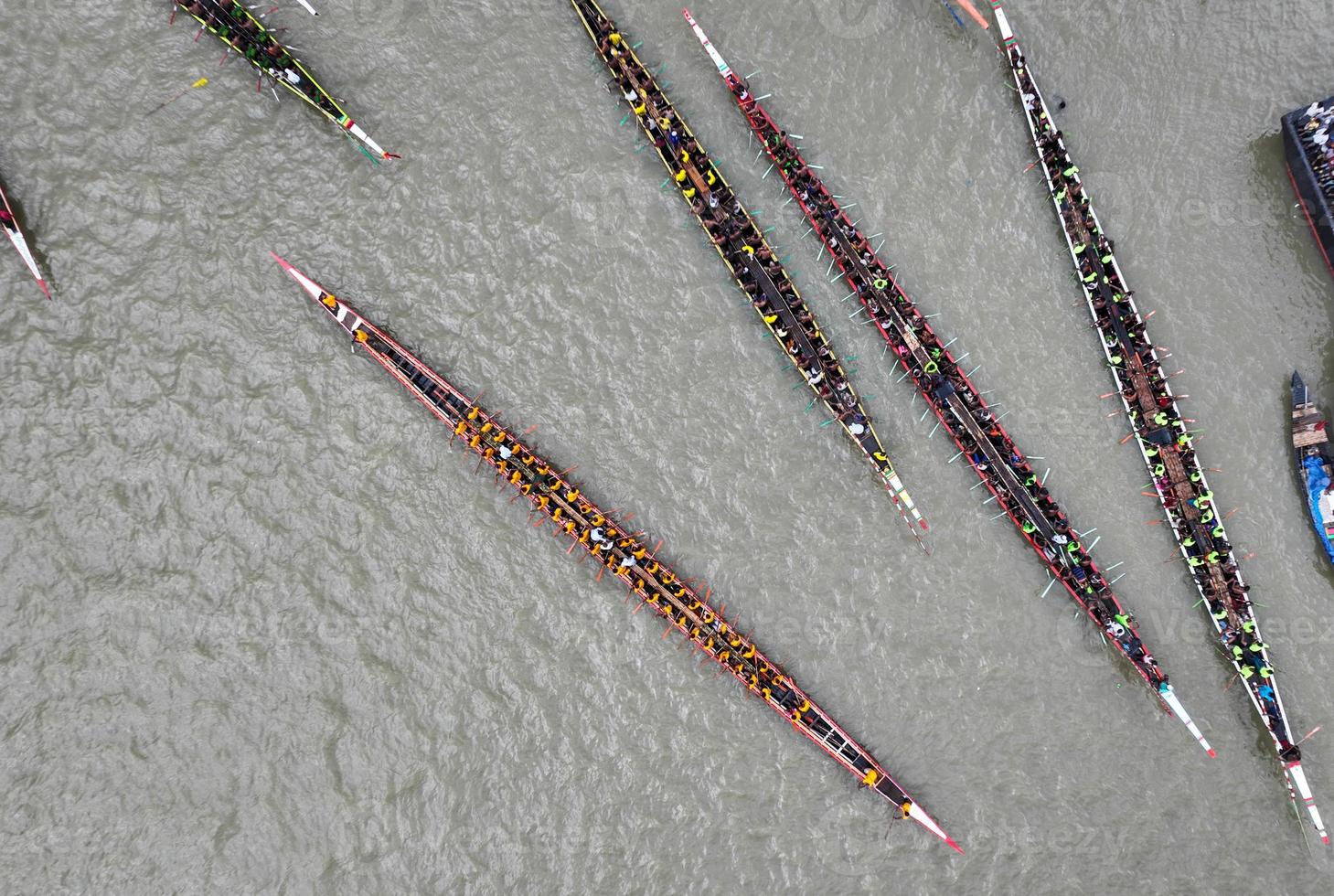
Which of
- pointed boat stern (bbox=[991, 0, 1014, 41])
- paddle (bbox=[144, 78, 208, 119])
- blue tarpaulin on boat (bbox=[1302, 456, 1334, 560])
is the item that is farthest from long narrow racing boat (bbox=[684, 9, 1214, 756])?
paddle (bbox=[144, 78, 208, 119])

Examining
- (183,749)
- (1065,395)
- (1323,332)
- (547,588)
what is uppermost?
(1323,332)

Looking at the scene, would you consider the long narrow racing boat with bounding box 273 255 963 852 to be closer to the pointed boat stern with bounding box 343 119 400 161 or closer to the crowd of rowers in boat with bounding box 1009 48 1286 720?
the pointed boat stern with bounding box 343 119 400 161

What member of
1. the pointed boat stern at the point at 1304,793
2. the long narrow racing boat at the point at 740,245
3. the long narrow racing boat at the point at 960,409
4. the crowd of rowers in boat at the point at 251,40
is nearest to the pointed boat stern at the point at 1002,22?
the long narrow racing boat at the point at 960,409

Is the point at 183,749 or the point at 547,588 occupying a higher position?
the point at 547,588

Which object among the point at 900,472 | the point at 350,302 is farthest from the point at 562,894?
the point at 350,302

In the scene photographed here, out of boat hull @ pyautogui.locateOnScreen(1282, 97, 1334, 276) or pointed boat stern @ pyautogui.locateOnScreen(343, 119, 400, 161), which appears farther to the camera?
boat hull @ pyautogui.locateOnScreen(1282, 97, 1334, 276)

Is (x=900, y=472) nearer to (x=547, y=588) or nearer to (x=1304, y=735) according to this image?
(x=547, y=588)
